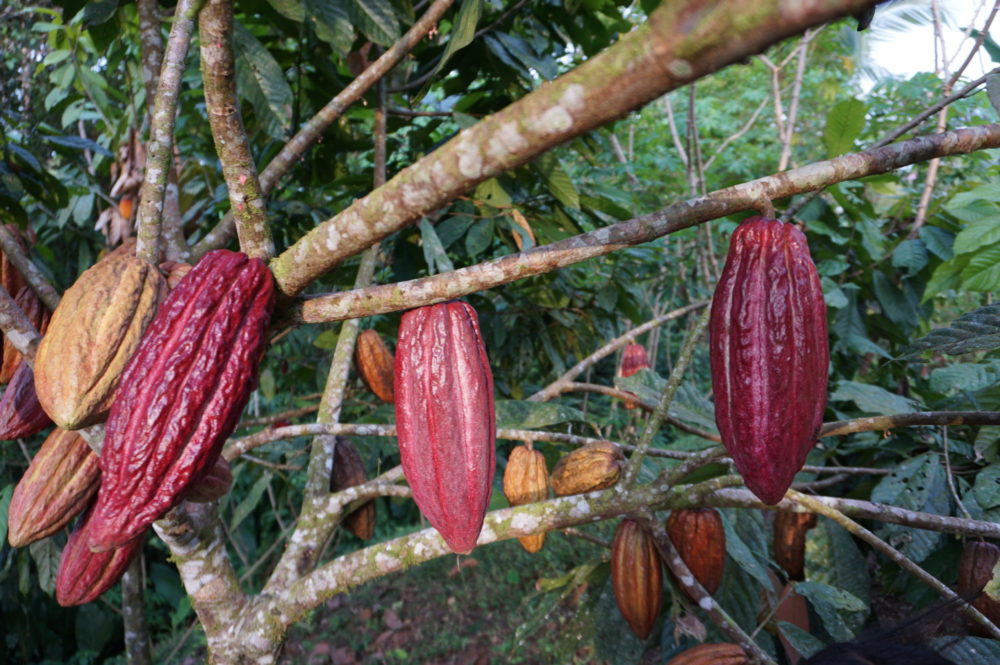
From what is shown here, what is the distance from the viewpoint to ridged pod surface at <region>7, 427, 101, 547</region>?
938 millimetres

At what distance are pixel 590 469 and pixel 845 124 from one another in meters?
1.13

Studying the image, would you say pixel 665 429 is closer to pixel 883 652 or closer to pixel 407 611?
pixel 407 611

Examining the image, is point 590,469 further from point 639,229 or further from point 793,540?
point 639,229

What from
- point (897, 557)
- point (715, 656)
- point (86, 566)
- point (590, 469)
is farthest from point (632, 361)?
point (86, 566)

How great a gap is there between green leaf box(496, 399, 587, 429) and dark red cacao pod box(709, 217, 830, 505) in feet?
2.13

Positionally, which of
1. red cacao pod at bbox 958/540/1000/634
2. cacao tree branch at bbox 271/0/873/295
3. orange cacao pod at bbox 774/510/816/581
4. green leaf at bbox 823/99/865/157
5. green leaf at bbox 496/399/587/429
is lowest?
orange cacao pod at bbox 774/510/816/581

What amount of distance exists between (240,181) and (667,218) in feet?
1.55

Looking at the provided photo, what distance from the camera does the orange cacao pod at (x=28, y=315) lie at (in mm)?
1076

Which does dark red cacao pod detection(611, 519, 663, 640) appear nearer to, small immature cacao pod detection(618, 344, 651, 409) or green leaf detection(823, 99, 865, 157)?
green leaf detection(823, 99, 865, 157)

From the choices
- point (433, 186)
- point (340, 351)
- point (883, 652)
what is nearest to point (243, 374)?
point (433, 186)

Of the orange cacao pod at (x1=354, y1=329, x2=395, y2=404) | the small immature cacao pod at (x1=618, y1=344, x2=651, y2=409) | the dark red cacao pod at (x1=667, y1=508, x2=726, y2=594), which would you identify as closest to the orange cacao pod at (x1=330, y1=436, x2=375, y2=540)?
the orange cacao pod at (x1=354, y1=329, x2=395, y2=404)

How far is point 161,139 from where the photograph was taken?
2.74 ft

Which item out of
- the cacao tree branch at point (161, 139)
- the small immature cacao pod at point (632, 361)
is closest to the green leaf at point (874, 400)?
the small immature cacao pod at point (632, 361)

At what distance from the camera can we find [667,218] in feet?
2.06
